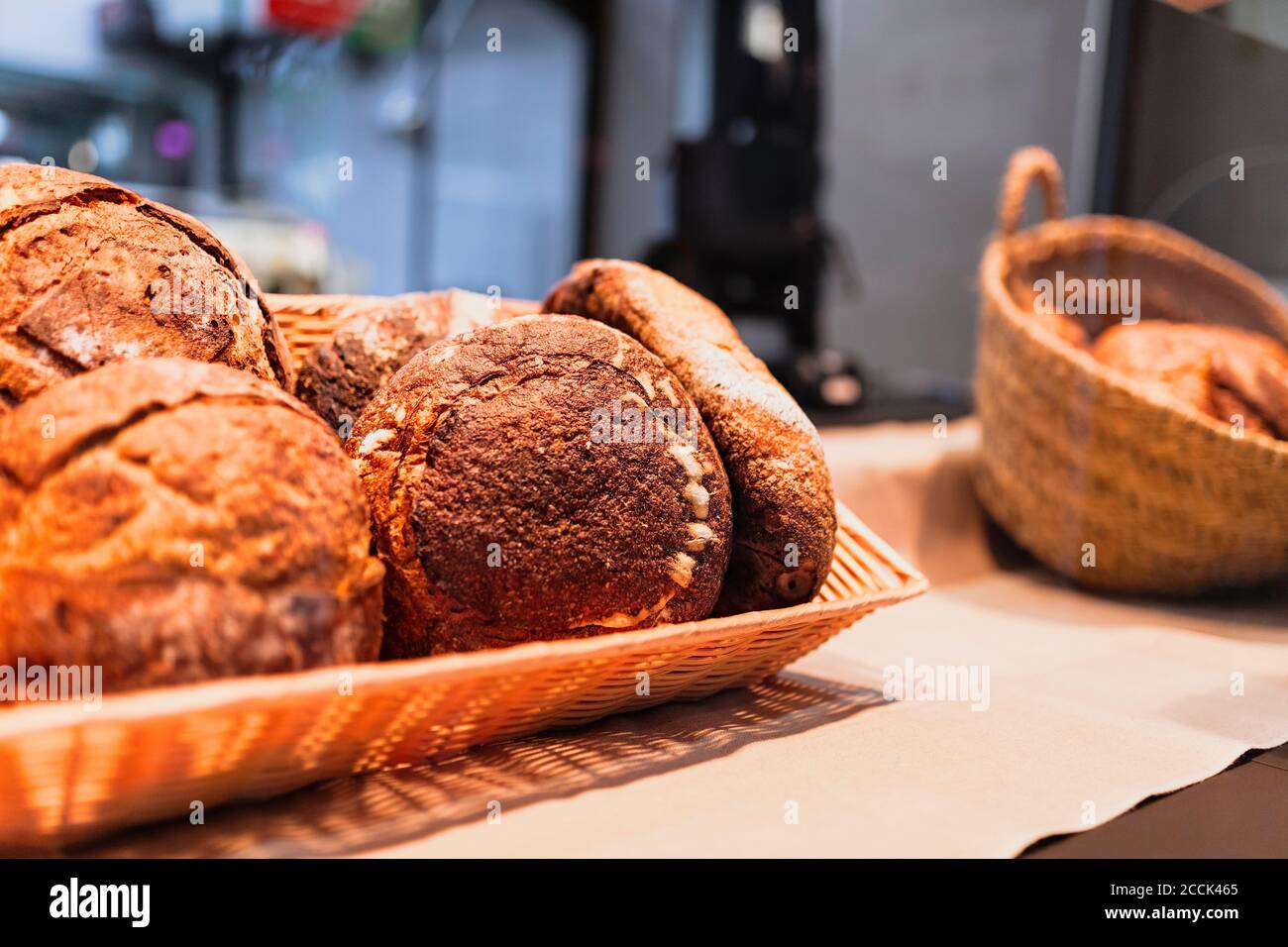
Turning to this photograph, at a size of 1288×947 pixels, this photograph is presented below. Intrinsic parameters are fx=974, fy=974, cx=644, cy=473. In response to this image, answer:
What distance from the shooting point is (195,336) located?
1.07 metres

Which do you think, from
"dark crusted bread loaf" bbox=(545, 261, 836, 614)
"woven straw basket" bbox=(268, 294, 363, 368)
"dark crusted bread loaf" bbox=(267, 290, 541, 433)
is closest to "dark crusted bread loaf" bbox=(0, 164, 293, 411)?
"dark crusted bread loaf" bbox=(267, 290, 541, 433)

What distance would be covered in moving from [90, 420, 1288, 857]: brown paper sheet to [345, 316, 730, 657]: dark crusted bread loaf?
16cm

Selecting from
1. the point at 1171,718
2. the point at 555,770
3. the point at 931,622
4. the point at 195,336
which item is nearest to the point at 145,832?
the point at 555,770

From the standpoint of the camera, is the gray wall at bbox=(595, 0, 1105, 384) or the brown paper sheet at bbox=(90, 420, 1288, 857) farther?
the gray wall at bbox=(595, 0, 1105, 384)

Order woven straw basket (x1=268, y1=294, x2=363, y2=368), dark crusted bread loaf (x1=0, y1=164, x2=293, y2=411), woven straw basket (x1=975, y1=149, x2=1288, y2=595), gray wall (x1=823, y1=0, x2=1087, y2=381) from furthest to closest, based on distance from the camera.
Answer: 1. gray wall (x1=823, y1=0, x2=1087, y2=381)
2. woven straw basket (x1=975, y1=149, x2=1288, y2=595)
3. woven straw basket (x1=268, y1=294, x2=363, y2=368)
4. dark crusted bread loaf (x1=0, y1=164, x2=293, y2=411)

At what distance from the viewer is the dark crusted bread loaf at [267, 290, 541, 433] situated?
1310 millimetres

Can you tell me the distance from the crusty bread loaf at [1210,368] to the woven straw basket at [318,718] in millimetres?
1123

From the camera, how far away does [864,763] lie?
1.11 metres

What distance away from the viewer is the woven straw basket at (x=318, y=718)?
690 millimetres

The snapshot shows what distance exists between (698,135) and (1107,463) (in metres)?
2.02

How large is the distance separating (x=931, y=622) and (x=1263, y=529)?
679mm
